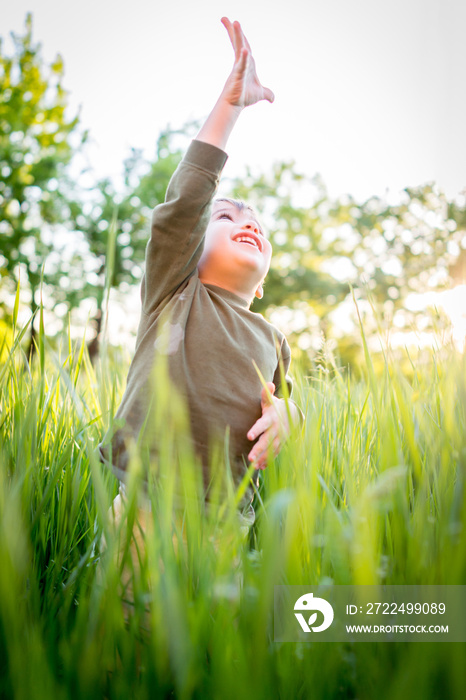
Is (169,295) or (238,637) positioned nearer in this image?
(238,637)

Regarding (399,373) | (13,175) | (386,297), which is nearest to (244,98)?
(399,373)

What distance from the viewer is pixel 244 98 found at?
121cm

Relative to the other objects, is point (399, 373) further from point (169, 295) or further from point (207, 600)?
point (169, 295)

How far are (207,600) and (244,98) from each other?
3.74 feet

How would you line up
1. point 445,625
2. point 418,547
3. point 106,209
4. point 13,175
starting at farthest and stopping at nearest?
point 106,209, point 13,175, point 418,547, point 445,625

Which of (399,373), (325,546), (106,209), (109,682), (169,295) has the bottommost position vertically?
(109,682)

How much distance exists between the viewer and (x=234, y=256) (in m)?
1.29

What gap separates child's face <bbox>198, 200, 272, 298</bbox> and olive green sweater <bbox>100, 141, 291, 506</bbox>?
6cm

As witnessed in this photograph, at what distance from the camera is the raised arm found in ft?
3.83

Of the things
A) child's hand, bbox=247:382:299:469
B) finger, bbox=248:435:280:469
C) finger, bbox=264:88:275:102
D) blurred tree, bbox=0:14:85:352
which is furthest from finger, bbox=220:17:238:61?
blurred tree, bbox=0:14:85:352

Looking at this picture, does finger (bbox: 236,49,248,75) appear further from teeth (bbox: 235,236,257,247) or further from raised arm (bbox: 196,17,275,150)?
Answer: teeth (bbox: 235,236,257,247)

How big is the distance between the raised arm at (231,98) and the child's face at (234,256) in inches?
9.2

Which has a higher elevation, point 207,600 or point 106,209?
point 106,209

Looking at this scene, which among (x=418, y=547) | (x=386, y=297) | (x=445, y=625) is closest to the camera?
(x=445, y=625)
